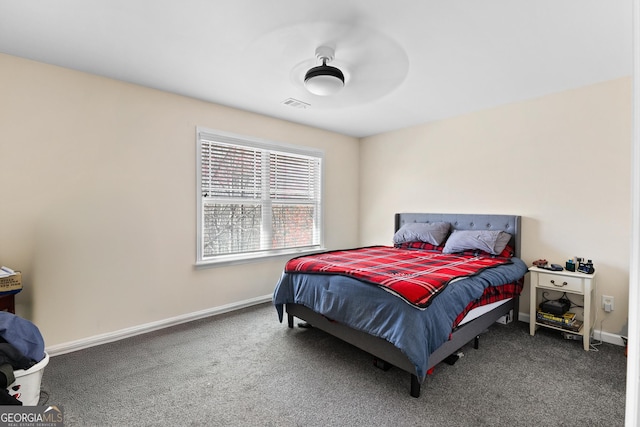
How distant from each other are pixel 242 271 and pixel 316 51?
2526mm

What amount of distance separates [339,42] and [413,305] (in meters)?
1.80

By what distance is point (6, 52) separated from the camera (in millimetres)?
2248

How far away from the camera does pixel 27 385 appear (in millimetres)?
1546

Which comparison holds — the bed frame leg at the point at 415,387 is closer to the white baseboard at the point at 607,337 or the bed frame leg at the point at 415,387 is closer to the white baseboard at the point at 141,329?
the white baseboard at the point at 607,337

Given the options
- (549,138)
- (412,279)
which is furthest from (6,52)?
(549,138)

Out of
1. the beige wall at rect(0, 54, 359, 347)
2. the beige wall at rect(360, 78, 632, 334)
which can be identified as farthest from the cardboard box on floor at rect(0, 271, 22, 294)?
the beige wall at rect(360, 78, 632, 334)

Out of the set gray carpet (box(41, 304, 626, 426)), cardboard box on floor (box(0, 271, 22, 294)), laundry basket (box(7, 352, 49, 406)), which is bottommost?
gray carpet (box(41, 304, 626, 426))

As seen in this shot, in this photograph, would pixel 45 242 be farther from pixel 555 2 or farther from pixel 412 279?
pixel 555 2

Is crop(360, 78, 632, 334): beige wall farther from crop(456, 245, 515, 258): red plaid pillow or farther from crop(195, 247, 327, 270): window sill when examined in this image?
crop(195, 247, 327, 270): window sill

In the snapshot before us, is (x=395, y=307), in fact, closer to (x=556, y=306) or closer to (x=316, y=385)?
(x=316, y=385)

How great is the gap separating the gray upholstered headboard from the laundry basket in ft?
12.5

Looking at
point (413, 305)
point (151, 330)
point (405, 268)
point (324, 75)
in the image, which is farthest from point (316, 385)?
point (324, 75)

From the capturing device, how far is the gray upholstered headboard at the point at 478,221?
317 cm

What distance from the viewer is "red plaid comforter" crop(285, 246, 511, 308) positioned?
1.92 m
